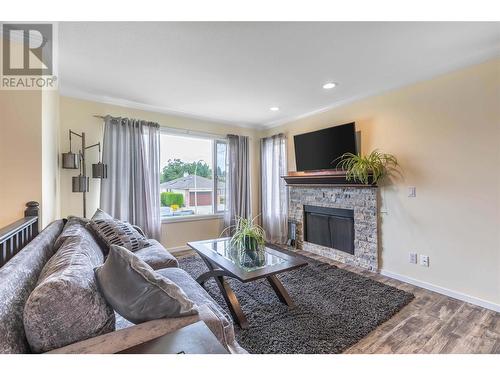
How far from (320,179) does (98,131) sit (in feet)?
10.6

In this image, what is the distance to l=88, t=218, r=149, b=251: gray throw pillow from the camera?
2.22 meters

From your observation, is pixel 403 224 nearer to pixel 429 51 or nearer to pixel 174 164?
pixel 429 51

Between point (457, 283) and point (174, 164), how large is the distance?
4022 millimetres

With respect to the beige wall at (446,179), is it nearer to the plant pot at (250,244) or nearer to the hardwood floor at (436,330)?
the hardwood floor at (436,330)

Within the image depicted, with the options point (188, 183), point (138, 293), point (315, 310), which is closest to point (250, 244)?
point (315, 310)

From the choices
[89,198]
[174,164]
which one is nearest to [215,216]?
[174,164]

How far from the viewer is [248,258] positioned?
234 cm

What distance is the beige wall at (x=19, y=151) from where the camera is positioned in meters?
1.88

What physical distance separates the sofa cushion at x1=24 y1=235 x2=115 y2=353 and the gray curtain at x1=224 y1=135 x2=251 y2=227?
349 centimetres

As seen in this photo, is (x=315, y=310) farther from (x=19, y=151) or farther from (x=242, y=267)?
(x=19, y=151)

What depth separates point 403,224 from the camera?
294 cm

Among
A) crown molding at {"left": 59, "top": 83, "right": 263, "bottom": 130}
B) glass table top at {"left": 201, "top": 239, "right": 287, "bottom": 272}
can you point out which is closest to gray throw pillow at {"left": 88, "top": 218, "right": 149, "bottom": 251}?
glass table top at {"left": 201, "top": 239, "right": 287, "bottom": 272}

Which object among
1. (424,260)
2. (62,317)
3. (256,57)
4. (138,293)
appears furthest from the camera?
(424,260)

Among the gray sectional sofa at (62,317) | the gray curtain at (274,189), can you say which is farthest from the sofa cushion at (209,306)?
the gray curtain at (274,189)
